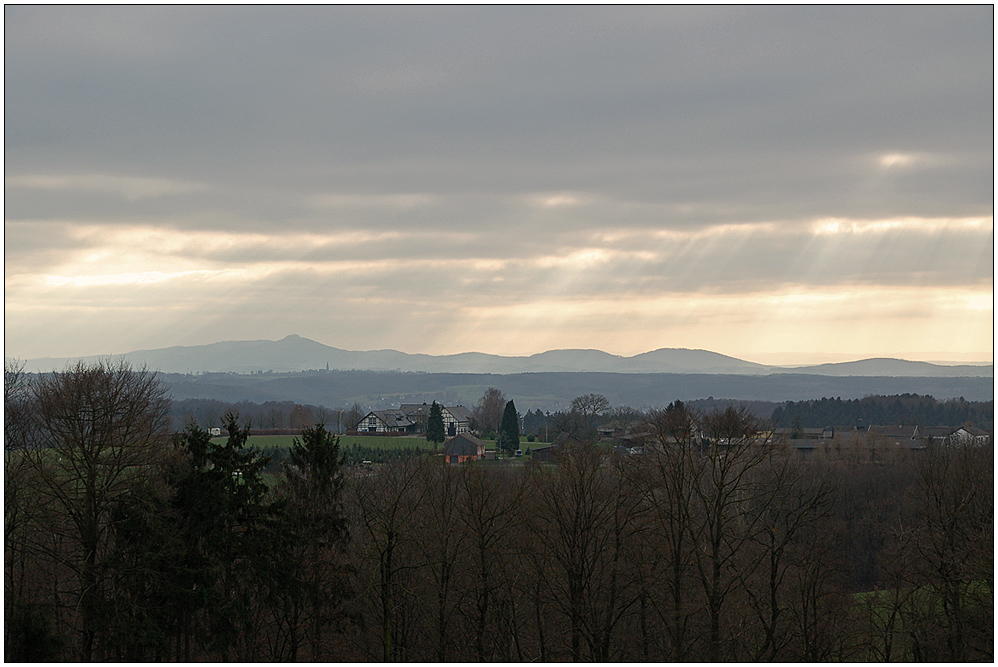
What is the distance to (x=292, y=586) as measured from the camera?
2270 centimetres

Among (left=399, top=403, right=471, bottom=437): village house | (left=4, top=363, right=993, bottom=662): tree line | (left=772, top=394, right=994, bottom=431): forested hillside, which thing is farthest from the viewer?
(left=772, top=394, right=994, bottom=431): forested hillside

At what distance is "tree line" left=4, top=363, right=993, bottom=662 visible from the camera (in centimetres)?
2028

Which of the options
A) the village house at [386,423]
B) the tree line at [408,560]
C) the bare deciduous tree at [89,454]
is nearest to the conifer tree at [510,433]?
the village house at [386,423]

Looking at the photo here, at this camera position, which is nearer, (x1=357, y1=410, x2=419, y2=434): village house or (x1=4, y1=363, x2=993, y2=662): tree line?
(x1=4, y1=363, x2=993, y2=662): tree line

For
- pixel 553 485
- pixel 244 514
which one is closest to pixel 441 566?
pixel 553 485

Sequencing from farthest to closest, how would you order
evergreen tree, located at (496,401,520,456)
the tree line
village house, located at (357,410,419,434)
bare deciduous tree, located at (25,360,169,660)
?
village house, located at (357,410,419,434) → evergreen tree, located at (496,401,520,456) → the tree line → bare deciduous tree, located at (25,360,169,660)

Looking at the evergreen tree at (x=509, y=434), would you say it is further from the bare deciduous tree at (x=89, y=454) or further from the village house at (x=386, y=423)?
the bare deciduous tree at (x=89, y=454)

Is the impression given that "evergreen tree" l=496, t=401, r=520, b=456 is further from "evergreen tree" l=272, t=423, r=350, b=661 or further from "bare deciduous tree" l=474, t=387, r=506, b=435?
"evergreen tree" l=272, t=423, r=350, b=661

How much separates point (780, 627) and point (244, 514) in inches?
640

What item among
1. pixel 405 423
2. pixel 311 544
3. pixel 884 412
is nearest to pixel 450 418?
pixel 405 423

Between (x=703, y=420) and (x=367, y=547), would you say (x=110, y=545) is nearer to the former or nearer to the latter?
(x=367, y=547)

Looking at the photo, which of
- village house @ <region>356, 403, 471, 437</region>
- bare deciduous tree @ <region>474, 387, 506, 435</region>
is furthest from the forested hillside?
village house @ <region>356, 403, 471, 437</region>

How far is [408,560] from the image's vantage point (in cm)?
2681

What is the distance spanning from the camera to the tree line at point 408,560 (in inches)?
798
